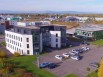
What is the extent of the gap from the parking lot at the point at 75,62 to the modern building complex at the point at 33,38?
3.04m

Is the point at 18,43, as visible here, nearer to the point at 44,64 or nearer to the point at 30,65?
the point at 30,65

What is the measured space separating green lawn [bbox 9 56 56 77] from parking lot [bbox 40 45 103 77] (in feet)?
4.48

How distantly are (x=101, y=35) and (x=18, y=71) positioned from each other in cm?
3521

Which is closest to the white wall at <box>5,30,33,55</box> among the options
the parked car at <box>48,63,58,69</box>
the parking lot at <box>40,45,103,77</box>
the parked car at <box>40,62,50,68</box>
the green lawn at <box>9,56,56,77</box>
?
the green lawn at <box>9,56,56,77</box>

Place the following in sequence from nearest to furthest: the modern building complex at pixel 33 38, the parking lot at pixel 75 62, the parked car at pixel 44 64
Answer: the parking lot at pixel 75 62, the parked car at pixel 44 64, the modern building complex at pixel 33 38

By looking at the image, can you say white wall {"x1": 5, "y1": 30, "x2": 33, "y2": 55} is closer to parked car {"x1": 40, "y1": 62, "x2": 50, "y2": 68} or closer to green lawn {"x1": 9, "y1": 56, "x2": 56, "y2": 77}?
green lawn {"x1": 9, "y1": 56, "x2": 56, "y2": 77}

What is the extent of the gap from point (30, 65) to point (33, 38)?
7.92 meters

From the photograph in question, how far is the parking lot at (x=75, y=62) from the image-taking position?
30.0 m

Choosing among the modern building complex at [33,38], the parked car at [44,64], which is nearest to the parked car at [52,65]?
the parked car at [44,64]

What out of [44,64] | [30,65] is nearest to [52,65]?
[44,64]

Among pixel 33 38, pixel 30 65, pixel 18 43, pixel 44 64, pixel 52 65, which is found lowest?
pixel 30 65

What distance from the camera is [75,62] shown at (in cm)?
3472

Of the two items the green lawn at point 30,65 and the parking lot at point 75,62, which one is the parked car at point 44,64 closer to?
the green lawn at point 30,65

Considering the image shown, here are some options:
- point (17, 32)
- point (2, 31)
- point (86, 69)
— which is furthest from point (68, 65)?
point (2, 31)
